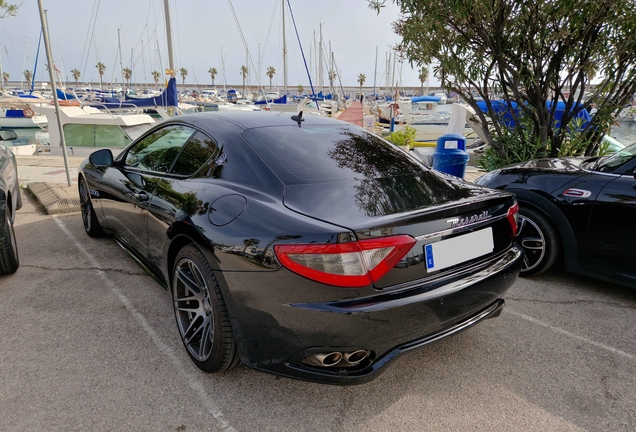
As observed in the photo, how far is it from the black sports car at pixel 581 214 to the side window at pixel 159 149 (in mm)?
2956

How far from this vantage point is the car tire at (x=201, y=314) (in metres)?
2.31

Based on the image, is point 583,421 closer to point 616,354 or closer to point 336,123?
point 616,354

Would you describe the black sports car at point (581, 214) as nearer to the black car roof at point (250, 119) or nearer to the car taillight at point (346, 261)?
the black car roof at point (250, 119)

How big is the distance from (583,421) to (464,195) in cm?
130

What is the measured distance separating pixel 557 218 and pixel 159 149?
3.38 metres

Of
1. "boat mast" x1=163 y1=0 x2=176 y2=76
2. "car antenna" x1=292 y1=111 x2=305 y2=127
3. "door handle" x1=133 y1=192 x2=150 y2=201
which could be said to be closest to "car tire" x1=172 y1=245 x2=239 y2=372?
"door handle" x1=133 y1=192 x2=150 y2=201

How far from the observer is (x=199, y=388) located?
242cm

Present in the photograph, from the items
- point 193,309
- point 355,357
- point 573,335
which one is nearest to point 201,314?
point 193,309

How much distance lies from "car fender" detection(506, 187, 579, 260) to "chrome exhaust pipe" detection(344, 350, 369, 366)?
249cm

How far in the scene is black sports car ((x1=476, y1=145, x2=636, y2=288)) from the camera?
3.35 metres

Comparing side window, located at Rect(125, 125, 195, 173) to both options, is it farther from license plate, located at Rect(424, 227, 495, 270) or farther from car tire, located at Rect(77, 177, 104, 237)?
license plate, located at Rect(424, 227, 495, 270)

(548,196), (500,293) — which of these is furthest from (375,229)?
(548,196)

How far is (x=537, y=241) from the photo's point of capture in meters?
3.88

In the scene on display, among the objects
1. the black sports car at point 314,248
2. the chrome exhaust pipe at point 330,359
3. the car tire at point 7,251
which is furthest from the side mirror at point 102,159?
the chrome exhaust pipe at point 330,359
